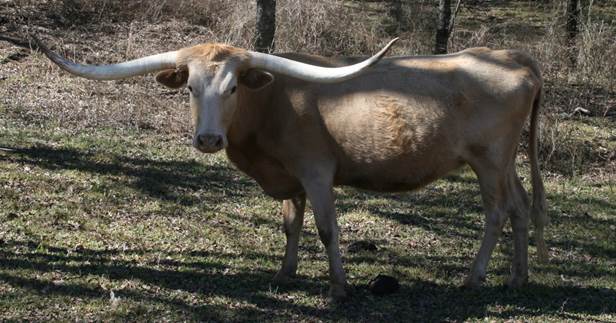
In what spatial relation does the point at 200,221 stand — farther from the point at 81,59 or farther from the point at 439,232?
the point at 81,59

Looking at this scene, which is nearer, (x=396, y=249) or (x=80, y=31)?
(x=396, y=249)

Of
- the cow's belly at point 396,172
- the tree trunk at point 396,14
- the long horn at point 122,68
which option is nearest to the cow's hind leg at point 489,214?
the cow's belly at point 396,172

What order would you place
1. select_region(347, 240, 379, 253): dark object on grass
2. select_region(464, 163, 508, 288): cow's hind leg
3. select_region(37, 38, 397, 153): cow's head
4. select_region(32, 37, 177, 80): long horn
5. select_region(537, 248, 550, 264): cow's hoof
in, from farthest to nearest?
select_region(347, 240, 379, 253): dark object on grass < select_region(537, 248, 550, 264): cow's hoof < select_region(464, 163, 508, 288): cow's hind leg < select_region(32, 37, 177, 80): long horn < select_region(37, 38, 397, 153): cow's head

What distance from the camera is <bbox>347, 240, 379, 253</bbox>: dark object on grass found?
8250 millimetres

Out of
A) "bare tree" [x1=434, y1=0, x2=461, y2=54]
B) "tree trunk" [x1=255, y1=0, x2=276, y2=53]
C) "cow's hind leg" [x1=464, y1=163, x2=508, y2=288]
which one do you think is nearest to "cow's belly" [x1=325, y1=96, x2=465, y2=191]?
"cow's hind leg" [x1=464, y1=163, x2=508, y2=288]

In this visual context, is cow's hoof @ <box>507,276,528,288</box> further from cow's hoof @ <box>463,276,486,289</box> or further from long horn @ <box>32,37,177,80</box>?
long horn @ <box>32,37,177,80</box>

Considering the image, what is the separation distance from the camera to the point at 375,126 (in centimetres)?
714

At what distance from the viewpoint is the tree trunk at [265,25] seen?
1353 cm

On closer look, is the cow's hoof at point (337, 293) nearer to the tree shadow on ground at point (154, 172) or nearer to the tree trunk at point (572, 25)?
the tree shadow on ground at point (154, 172)

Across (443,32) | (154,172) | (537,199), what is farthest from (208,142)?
(443,32)

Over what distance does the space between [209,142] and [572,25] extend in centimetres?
1007

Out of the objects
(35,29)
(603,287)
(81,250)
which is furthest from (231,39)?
(603,287)

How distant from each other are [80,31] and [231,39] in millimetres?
3001

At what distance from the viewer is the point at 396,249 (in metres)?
8.36
